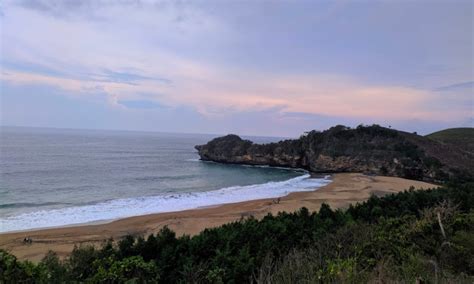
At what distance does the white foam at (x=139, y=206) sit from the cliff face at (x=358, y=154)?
16.4 meters

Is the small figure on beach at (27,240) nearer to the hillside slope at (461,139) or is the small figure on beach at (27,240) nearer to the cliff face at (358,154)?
the cliff face at (358,154)

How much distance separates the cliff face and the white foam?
16402mm

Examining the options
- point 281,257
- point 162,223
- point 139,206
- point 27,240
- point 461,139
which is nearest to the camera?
point 281,257

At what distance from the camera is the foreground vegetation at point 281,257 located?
6.03 m

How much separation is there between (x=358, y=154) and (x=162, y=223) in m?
41.7

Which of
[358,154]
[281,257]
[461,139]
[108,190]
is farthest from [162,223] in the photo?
[461,139]

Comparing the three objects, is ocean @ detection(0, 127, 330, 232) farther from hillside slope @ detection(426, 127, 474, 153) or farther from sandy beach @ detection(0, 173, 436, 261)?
hillside slope @ detection(426, 127, 474, 153)

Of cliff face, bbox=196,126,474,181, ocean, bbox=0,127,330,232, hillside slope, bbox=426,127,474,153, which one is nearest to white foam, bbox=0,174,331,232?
ocean, bbox=0,127,330,232

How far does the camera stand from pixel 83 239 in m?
18.0

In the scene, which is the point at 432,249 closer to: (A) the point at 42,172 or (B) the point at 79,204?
(B) the point at 79,204

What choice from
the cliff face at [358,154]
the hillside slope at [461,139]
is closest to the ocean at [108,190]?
the cliff face at [358,154]

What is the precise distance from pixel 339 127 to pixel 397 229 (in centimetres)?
5425

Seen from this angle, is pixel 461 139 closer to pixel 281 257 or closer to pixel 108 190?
pixel 108 190

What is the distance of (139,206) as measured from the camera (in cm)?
2811
